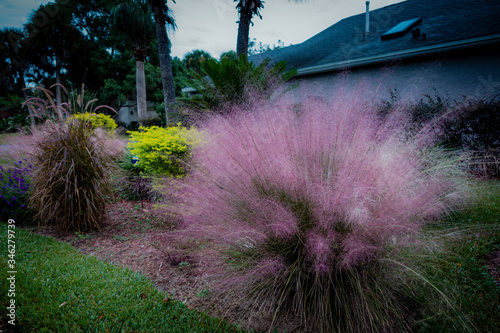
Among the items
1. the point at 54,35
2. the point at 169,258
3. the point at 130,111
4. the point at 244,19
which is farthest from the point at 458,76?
the point at 130,111

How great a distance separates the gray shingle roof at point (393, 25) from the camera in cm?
721

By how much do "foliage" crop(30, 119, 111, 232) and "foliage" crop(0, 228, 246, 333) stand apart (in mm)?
846

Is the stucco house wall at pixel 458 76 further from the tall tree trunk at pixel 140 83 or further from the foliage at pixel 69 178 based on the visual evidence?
the tall tree trunk at pixel 140 83

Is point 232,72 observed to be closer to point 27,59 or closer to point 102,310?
point 102,310

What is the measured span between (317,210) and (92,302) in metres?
1.88

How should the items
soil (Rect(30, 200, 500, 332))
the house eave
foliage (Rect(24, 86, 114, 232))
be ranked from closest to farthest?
1. soil (Rect(30, 200, 500, 332))
2. foliage (Rect(24, 86, 114, 232))
3. the house eave

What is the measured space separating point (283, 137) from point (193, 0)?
25.0ft

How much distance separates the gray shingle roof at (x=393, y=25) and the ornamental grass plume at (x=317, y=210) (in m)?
7.11

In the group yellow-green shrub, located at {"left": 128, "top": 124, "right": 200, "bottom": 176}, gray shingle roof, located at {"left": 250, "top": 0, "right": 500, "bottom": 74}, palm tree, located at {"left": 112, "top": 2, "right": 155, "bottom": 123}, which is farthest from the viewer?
palm tree, located at {"left": 112, "top": 2, "right": 155, "bottom": 123}

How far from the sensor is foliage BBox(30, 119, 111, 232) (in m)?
3.34

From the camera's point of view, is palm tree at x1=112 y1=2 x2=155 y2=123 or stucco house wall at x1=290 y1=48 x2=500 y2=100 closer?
stucco house wall at x1=290 y1=48 x2=500 y2=100

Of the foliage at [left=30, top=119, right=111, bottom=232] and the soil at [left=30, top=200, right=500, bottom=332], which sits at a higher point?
the foliage at [left=30, top=119, right=111, bottom=232]

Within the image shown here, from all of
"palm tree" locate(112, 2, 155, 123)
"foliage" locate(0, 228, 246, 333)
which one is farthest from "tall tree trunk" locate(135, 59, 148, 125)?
"foliage" locate(0, 228, 246, 333)

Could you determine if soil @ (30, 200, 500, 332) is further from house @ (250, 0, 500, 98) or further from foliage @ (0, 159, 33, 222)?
house @ (250, 0, 500, 98)
